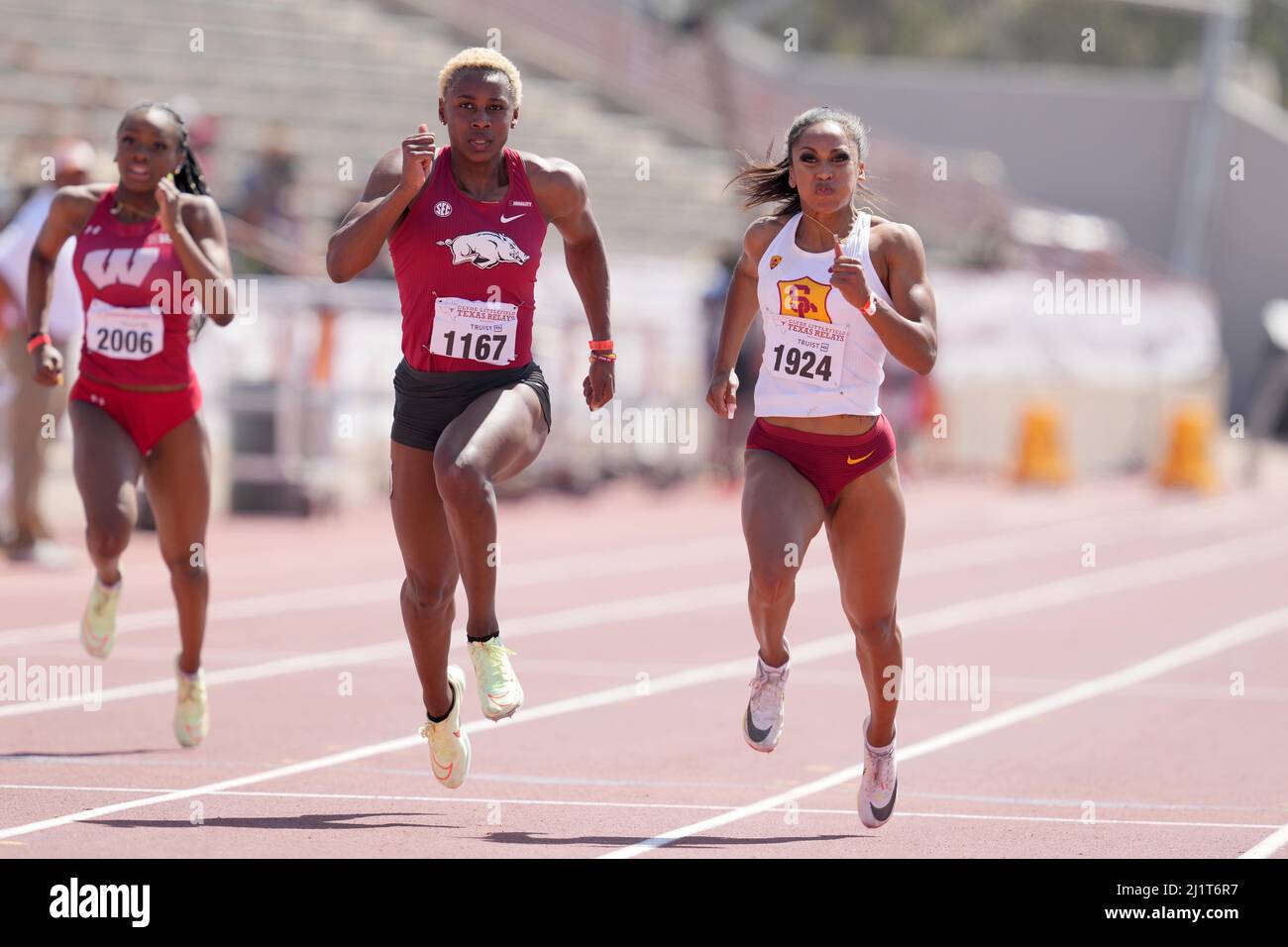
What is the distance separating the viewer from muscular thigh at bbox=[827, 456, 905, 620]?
727cm

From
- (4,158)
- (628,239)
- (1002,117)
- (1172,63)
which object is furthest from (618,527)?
(1172,63)

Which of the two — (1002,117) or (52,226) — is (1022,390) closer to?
(1002,117)

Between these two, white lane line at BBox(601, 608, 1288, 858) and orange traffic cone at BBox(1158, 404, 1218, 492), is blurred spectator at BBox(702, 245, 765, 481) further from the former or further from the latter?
white lane line at BBox(601, 608, 1288, 858)

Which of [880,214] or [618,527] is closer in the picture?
[880,214]

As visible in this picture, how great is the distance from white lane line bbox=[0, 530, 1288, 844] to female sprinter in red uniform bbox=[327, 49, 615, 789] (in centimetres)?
105

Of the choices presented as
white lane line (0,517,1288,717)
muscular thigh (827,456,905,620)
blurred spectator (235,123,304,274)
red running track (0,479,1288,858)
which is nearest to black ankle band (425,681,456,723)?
red running track (0,479,1288,858)

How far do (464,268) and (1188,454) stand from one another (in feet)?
69.8

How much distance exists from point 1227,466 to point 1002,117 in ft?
50.0

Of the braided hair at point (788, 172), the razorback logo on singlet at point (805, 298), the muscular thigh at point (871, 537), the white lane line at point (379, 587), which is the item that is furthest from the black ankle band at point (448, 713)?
the white lane line at point (379, 587)

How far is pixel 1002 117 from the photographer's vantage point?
46.8 m

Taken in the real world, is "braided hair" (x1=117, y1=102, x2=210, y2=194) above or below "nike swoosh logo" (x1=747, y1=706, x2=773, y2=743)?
above

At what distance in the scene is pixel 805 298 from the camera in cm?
726

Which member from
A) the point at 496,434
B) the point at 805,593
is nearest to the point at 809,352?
the point at 496,434

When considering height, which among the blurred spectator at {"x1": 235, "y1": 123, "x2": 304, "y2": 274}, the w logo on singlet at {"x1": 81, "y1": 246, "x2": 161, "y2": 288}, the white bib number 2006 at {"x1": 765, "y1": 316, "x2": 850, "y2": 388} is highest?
the blurred spectator at {"x1": 235, "y1": 123, "x2": 304, "y2": 274}
